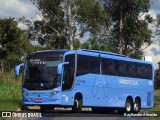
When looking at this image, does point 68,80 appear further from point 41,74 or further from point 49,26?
point 49,26

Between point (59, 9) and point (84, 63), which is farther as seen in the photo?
point (59, 9)

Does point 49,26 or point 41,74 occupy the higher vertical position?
point 49,26

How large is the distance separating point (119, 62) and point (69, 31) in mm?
21976

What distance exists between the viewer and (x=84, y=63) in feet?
82.7

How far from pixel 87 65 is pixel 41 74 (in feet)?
9.39

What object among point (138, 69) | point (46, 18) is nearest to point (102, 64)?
point (138, 69)

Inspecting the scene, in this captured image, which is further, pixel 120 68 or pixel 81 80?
pixel 120 68

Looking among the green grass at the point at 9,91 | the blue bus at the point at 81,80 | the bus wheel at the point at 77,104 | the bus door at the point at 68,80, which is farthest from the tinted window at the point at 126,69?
the green grass at the point at 9,91

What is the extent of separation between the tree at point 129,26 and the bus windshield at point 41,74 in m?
28.9

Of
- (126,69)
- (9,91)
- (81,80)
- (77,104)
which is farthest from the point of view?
(9,91)

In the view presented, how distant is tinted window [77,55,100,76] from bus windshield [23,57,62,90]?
155cm

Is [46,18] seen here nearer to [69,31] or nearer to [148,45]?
[69,31]

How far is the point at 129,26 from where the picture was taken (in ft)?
175

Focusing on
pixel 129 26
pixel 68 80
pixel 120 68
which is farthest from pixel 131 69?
pixel 129 26
